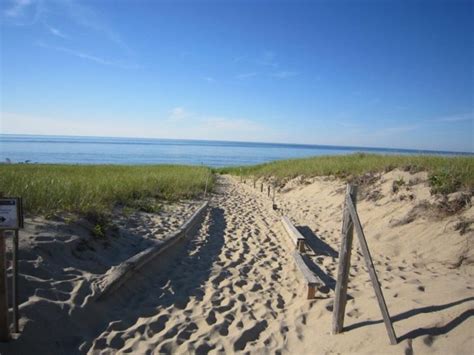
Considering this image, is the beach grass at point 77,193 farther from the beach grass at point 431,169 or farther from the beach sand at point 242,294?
the beach grass at point 431,169

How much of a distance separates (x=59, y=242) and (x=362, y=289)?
4.87 metres

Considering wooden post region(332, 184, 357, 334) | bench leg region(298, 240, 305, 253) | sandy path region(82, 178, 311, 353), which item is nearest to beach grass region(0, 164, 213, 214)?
sandy path region(82, 178, 311, 353)

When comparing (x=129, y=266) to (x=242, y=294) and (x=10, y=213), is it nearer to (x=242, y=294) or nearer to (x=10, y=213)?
(x=242, y=294)

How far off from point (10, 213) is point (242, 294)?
3314mm

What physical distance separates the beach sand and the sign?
1.22 meters

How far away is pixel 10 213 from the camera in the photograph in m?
2.86

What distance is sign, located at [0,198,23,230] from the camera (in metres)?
2.84

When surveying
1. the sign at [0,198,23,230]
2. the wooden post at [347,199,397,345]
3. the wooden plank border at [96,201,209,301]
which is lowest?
the wooden plank border at [96,201,209,301]

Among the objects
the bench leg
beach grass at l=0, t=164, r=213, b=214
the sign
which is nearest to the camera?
the sign

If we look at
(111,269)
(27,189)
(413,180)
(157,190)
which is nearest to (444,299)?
(111,269)

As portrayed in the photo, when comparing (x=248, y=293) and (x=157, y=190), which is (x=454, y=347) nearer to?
(x=248, y=293)

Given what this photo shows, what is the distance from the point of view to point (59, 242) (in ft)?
16.6

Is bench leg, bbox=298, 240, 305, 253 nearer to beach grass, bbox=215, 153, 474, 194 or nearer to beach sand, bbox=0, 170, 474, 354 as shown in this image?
beach sand, bbox=0, 170, 474, 354

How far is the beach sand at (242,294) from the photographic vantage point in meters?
3.42
